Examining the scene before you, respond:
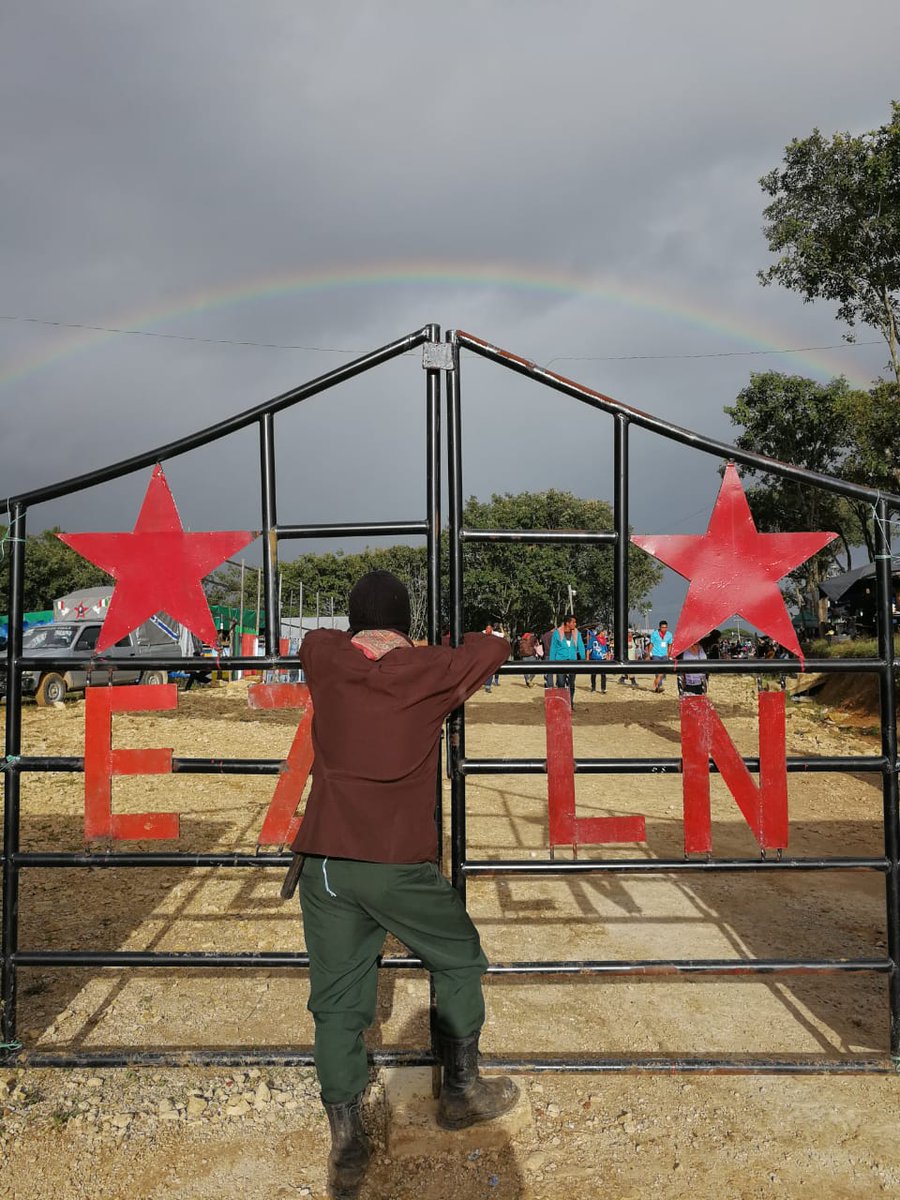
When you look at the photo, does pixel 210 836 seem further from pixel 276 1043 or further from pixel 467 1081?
pixel 467 1081

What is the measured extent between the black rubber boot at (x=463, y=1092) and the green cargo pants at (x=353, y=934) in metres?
0.32

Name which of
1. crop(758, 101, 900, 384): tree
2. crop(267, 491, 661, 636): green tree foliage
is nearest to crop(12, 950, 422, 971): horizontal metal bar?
crop(758, 101, 900, 384): tree

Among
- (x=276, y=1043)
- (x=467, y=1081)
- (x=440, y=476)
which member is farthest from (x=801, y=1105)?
(x=440, y=476)

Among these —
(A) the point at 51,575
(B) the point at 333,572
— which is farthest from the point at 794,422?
(B) the point at 333,572

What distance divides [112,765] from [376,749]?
113 cm

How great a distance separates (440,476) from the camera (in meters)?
2.93

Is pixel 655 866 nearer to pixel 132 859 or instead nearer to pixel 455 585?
pixel 455 585

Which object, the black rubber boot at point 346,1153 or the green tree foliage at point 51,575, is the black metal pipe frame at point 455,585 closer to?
the black rubber boot at point 346,1153

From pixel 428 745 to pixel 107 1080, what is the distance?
1807 mm

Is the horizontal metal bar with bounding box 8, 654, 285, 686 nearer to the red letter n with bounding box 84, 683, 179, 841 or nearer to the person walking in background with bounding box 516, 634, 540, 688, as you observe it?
the red letter n with bounding box 84, 683, 179, 841

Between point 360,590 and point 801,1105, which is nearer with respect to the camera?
point 360,590

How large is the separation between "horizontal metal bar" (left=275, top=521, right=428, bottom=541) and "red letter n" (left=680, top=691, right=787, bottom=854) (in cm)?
112

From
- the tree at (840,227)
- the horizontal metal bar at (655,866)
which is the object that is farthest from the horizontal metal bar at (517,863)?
the tree at (840,227)

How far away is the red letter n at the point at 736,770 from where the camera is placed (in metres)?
2.88
